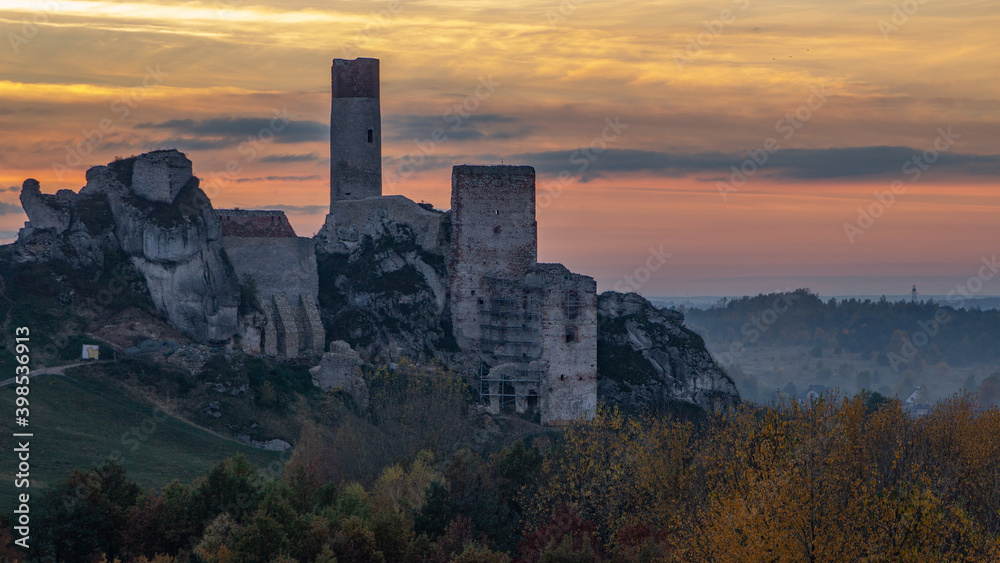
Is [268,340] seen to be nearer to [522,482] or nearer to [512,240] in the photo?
[512,240]

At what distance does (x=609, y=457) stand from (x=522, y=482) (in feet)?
11.4

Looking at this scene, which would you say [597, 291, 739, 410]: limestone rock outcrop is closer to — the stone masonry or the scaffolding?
the scaffolding

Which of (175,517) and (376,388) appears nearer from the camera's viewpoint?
(175,517)

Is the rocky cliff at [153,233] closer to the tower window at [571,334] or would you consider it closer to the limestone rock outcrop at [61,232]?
the limestone rock outcrop at [61,232]

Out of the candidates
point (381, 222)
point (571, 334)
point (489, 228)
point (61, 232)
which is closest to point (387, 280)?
point (381, 222)

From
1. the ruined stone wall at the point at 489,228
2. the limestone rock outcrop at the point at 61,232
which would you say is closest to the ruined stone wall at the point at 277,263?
the limestone rock outcrop at the point at 61,232

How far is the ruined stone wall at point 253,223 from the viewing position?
6241 cm

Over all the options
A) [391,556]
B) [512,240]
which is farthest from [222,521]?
[512,240]

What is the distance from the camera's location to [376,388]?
58.6 m

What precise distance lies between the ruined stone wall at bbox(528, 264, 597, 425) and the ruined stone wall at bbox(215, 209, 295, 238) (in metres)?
14.2

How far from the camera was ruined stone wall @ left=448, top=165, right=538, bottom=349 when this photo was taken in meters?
64.2

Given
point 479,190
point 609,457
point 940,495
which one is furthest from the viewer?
point 479,190

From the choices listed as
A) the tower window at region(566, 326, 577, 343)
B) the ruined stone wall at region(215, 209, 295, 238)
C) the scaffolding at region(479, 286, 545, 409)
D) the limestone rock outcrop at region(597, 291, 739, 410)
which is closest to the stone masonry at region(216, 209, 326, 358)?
the ruined stone wall at region(215, 209, 295, 238)

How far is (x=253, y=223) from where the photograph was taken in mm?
62812
